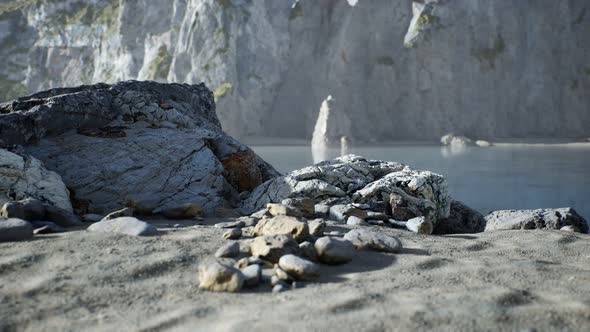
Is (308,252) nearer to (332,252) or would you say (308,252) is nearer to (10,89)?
(332,252)

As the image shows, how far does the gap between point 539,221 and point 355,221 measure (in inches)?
112

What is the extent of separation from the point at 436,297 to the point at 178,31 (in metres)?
62.4

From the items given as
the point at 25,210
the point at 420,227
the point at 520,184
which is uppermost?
the point at 25,210

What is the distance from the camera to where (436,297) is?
2969 millimetres

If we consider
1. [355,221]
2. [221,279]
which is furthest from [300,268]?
[355,221]

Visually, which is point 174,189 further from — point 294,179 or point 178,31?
point 178,31

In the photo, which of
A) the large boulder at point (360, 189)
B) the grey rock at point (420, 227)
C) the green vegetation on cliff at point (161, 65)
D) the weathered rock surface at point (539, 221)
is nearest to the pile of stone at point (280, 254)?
the grey rock at point (420, 227)

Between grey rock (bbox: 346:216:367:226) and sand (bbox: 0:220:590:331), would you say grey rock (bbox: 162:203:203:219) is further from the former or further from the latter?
grey rock (bbox: 346:216:367:226)

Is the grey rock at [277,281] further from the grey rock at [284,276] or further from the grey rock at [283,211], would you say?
the grey rock at [283,211]

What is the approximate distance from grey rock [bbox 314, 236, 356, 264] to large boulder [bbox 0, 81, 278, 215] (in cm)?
286

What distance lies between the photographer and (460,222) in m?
7.78

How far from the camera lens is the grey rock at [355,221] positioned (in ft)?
18.2

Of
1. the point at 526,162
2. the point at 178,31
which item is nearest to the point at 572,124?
A: the point at 526,162

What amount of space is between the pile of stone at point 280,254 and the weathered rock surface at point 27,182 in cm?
231
